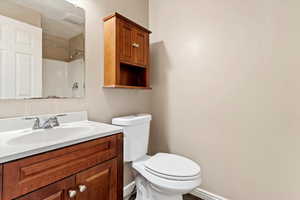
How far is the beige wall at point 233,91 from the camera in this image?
116 centimetres

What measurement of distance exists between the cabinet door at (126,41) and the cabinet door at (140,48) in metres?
0.05

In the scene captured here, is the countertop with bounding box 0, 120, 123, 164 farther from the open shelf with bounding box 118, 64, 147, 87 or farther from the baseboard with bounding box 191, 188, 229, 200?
the baseboard with bounding box 191, 188, 229, 200

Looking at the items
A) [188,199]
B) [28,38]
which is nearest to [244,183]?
[188,199]

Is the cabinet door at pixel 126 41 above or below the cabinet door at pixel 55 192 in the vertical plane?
above

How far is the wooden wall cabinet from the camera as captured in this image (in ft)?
4.34

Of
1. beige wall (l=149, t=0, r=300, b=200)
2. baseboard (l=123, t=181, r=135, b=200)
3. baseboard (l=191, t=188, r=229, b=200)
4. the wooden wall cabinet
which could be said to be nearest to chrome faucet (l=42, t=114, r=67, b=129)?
the wooden wall cabinet

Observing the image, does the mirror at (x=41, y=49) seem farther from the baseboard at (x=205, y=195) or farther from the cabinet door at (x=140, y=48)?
the baseboard at (x=205, y=195)

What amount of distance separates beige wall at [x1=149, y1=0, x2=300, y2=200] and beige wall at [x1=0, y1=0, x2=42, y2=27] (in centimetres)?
117

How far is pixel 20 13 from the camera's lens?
979 millimetres

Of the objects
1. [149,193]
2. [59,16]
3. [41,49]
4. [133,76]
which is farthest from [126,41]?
[149,193]

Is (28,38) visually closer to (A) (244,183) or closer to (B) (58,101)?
(B) (58,101)

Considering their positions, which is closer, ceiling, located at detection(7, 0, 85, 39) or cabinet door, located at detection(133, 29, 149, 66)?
ceiling, located at detection(7, 0, 85, 39)

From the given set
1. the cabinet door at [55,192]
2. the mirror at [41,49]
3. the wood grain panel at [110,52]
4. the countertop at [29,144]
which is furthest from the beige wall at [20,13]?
the cabinet door at [55,192]

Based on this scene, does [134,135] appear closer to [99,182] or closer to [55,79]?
[99,182]
